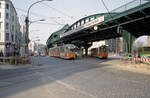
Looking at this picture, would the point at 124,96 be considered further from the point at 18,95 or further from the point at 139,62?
the point at 139,62

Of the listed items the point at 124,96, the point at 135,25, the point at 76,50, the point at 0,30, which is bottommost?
the point at 124,96

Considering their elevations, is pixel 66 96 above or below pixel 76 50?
below

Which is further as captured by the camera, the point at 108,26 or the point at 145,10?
the point at 108,26

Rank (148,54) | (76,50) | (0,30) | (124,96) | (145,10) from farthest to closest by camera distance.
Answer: (0,30) → (76,50) → (148,54) → (145,10) → (124,96)

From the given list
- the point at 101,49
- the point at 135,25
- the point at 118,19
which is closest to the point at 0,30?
the point at 101,49

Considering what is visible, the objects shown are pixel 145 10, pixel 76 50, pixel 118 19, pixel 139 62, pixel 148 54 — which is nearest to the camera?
pixel 145 10

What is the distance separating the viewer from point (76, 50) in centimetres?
2705

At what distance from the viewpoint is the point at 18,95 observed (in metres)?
4.80

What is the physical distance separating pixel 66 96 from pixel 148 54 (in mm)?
20547

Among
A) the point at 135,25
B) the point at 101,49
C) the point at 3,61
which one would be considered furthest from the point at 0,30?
the point at 135,25

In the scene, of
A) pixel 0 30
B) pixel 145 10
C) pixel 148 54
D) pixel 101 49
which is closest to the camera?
pixel 145 10

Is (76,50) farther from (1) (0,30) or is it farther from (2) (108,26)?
(1) (0,30)

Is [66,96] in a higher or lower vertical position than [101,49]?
lower

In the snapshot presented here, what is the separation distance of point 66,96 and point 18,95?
200cm
